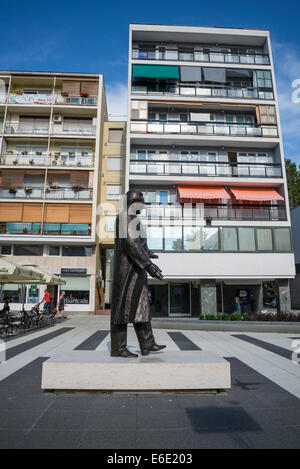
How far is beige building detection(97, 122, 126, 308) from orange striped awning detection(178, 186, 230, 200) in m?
6.82

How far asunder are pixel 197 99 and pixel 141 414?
985 inches

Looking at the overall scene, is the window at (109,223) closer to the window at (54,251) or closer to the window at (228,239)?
the window at (54,251)

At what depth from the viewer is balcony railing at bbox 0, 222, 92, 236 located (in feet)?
77.4

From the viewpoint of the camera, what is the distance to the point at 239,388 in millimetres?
4141

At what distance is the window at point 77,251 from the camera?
2412cm

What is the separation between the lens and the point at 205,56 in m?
25.4

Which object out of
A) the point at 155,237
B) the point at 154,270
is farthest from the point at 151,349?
the point at 155,237

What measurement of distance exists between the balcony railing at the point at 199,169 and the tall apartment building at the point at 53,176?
16.1ft

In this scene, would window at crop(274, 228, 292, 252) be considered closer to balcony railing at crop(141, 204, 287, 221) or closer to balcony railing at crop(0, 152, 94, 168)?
balcony railing at crop(141, 204, 287, 221)

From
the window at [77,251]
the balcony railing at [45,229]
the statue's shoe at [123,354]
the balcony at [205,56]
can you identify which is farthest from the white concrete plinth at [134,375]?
the balcony at [205,56]

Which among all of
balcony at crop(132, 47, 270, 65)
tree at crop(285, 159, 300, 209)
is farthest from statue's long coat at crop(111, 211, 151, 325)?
tree at crop(285, 159, 300, 209)

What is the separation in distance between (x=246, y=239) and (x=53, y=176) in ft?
A: 55.9

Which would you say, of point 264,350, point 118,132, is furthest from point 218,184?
point 264,350

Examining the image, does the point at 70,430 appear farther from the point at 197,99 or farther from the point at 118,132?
the point at 118,132
